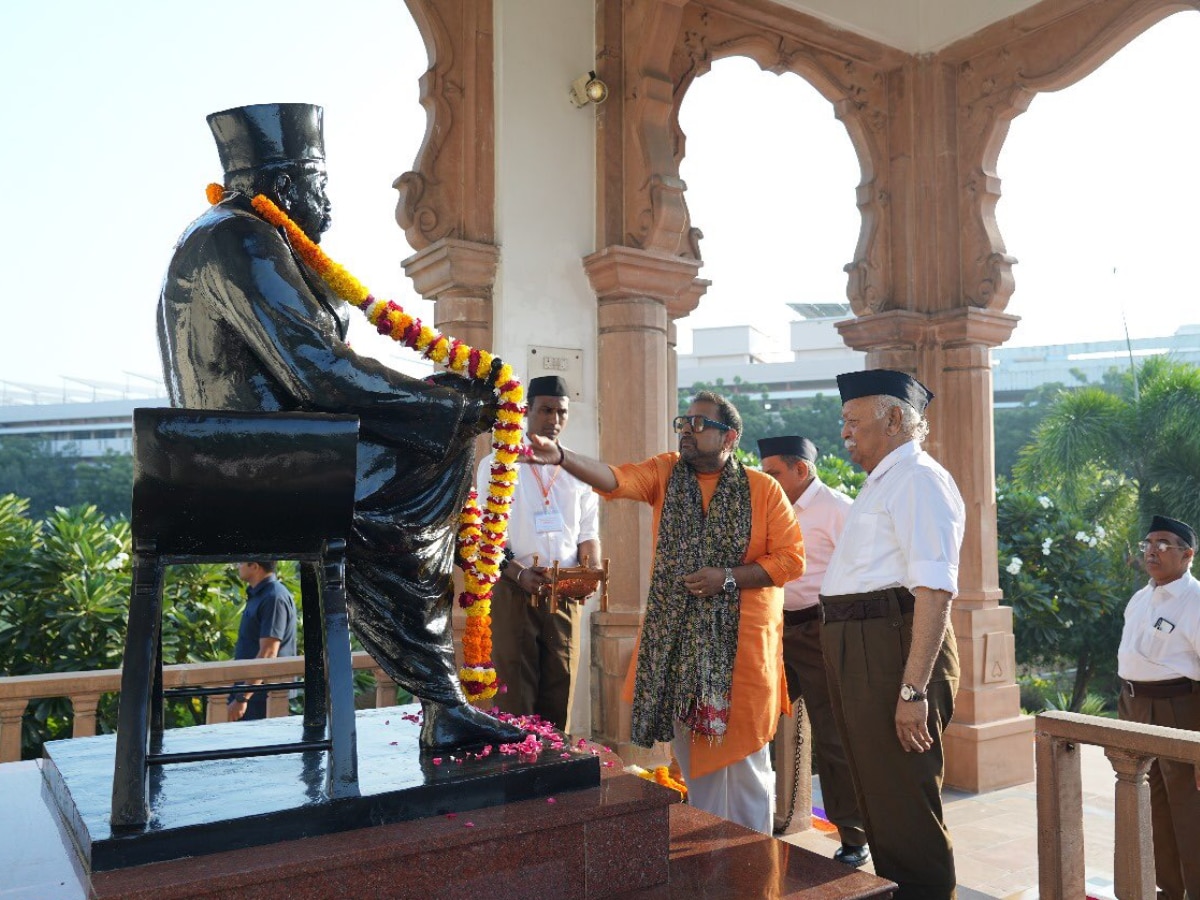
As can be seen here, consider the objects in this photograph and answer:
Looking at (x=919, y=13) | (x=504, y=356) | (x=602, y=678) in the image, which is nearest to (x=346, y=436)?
(x=504, y=356)

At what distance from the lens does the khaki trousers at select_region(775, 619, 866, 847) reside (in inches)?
184

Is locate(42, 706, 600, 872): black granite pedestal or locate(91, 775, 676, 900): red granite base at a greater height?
locate(42, 706, 600, 872): black granite pedestal

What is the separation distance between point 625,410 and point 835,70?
2959mm

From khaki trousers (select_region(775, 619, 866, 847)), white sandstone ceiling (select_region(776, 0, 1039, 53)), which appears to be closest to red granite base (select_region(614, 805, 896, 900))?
khaki trousers (select_region(775, 619, 866, 847))

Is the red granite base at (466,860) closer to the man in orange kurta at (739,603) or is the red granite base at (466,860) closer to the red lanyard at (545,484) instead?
the man in orange kurta at (739,603)

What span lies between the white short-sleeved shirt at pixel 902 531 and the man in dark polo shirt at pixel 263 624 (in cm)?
290

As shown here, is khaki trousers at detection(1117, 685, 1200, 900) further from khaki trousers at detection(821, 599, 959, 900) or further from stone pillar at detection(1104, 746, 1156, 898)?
khaki trousers at detection(821, 599, 959, 900)

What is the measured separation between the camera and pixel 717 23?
241 inches

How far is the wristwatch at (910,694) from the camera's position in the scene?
117 inches

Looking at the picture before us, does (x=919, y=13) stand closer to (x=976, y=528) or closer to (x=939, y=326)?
(x=939, y=326)

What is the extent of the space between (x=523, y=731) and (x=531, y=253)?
3.18 meters

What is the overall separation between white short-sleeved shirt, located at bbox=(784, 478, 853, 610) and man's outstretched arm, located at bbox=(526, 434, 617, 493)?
58.1 inches

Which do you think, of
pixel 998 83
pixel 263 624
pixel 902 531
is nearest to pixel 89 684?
pixel 263 624

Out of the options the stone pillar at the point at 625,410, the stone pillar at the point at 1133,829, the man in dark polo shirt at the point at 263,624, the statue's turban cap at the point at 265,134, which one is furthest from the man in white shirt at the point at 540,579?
the stone pillar at the point at 1133,829
